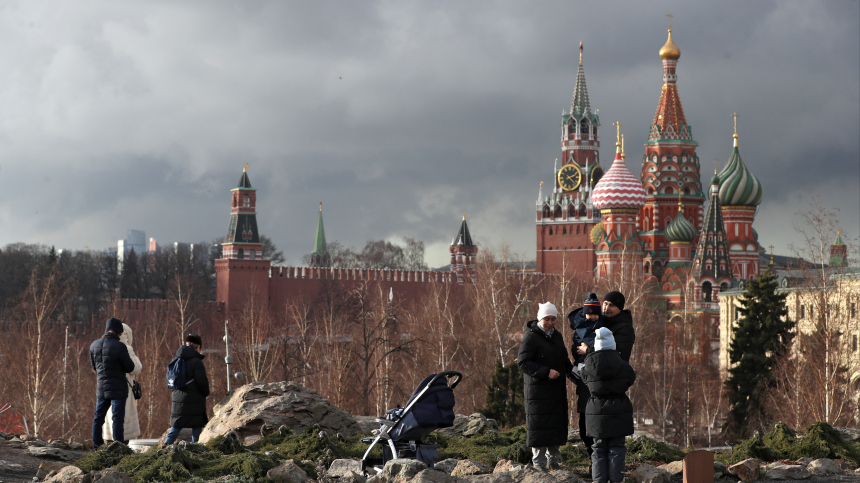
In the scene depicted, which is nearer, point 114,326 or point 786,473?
point 786,473

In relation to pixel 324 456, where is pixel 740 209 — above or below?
above

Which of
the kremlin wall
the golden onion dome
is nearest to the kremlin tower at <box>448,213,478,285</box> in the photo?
the kremlin wall

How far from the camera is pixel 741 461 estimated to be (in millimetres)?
8602

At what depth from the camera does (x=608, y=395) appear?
7.31 m

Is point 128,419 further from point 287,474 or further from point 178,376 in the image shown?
point 287,474

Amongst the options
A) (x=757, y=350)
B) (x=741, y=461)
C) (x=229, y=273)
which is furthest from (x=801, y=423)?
(x=229, y=273)

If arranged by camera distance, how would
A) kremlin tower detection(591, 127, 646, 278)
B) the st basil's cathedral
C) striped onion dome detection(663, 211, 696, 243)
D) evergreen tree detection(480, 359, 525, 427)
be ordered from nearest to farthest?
evergreen tree detection(480, 359, 525, 427)
the st basil's cathedral
striped onion dome detection(663, 211, 696, 243)
kremlin tower detection(591, 127, 646, 278)

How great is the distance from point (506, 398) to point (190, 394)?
10.6 m

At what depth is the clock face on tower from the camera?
79.2m

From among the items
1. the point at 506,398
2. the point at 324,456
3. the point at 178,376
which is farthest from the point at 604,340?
the point at 506,398

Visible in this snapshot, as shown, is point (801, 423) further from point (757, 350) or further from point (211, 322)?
point (211, 322)

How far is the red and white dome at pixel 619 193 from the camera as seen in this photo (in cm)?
6331

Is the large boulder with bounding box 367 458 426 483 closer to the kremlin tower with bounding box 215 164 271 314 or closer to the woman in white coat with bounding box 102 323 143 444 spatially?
the woman in white coat with bounding box 102 323 143 444

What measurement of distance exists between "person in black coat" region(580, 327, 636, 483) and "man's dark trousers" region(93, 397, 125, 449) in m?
5.08
